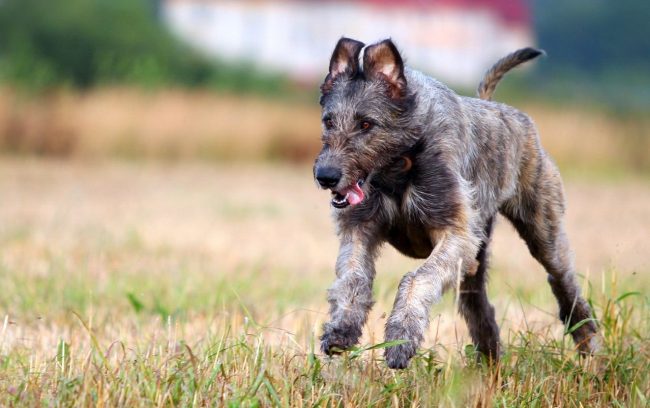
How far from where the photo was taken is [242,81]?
2884 centimetres

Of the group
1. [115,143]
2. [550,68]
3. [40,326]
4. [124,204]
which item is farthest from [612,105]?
[550,68]

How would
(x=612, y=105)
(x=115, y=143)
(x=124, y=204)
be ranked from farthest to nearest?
1. (x=612, y=105)
2. (x=115, y=143)
3. (x=124, y=204)

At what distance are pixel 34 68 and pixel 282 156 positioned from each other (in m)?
5.61

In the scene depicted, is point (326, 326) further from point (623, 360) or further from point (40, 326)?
point (40, 326)

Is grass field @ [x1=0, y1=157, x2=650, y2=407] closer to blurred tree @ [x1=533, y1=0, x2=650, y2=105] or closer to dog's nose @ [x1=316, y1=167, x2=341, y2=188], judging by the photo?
dog's nose @ [x1=316, y1=167, x2=341, y2=188]

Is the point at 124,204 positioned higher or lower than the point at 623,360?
lower

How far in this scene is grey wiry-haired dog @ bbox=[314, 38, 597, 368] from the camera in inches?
192

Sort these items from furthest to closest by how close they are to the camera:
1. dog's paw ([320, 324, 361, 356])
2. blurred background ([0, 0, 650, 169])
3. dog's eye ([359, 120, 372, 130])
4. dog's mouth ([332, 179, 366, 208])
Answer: blurred background ([0, 0, 650, 169]) → dog's eye ([359, 120, 372, 130]) → dog's mouth ([332, 179, 366, 208]) → dog's paw ([320, 324, 361, 356])

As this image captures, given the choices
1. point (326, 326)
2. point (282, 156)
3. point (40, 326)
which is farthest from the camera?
point (282, 156)

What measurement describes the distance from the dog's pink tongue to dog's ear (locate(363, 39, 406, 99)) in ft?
1.67

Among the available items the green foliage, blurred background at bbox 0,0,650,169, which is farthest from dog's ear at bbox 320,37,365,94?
the green foliage

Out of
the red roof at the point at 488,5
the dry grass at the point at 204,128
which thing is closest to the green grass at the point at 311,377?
the dry grass at the point at 204,128

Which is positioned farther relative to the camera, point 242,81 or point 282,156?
point 242,81

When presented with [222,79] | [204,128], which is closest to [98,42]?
[222,79]
